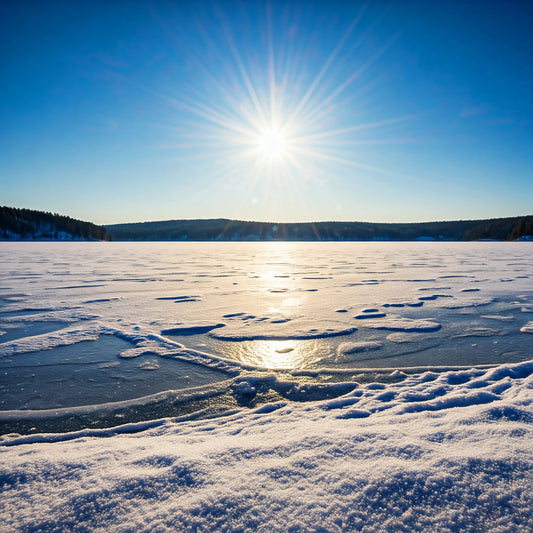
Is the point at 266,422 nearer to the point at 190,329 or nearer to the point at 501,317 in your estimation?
the point at 190,329

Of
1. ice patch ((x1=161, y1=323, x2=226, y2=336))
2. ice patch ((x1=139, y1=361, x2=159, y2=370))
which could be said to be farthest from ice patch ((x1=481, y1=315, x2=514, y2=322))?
ice patch ((x1=139, y1=361, x2=159, y2=370))

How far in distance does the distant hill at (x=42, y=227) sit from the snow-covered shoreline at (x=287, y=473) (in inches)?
3535

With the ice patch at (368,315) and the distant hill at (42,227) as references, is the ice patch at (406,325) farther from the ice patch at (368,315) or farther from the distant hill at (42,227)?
the distant hill at (42,227)

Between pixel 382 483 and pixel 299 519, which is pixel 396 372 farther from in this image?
pixel 299 519

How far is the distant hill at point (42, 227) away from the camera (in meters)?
70.5

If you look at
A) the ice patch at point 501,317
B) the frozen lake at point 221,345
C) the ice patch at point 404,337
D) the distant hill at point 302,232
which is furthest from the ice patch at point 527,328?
the distant hill at point 302,232

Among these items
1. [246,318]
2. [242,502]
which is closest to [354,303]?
[246,318]

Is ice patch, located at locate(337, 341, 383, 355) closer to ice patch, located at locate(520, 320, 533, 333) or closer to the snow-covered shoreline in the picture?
the snow-covered shoreline

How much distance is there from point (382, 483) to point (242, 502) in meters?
0.58

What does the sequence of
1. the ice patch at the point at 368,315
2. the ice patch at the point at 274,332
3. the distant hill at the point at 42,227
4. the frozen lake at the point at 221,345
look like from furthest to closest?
the distant hill at the point at 42,227
the ice patch at the point at 368,315
the ice patch at the point at 274,332
the frozen lake at the point at 221,345

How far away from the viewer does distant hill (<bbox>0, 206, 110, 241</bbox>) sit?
70.5 metres

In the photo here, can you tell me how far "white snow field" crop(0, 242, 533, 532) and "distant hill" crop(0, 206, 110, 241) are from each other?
86974 millimetres

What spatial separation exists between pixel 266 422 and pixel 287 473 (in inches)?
23.9

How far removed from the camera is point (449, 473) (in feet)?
4.24
